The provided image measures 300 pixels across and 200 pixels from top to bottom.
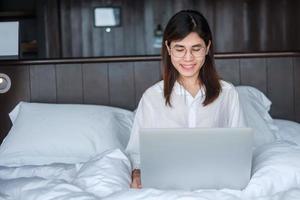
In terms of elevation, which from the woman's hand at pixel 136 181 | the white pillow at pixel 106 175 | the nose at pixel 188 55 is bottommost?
the woman's hand at pixel 136 181

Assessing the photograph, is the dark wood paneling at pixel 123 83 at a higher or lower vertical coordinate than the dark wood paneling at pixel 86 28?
lower

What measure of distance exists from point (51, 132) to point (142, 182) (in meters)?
0.81

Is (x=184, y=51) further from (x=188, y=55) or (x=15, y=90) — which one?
(x=15, y=90)

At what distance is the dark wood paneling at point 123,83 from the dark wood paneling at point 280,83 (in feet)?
2.20

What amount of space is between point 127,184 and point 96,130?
64 centimetres

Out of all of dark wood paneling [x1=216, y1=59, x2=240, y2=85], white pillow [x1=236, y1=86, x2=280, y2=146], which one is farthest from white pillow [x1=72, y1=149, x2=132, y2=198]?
dark wood paneling [x1=216, y1=59, x2=240, y2=85]

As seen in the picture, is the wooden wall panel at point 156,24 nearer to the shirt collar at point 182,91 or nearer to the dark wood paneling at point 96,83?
the dark wood paneling at point 96,83

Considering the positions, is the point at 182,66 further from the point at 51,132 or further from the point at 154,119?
Answer: the point at 51,132

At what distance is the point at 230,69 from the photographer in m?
2.59

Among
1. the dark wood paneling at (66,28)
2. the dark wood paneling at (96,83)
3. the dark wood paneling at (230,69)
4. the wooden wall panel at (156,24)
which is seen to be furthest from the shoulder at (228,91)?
the dark wood paneling at (66,28)

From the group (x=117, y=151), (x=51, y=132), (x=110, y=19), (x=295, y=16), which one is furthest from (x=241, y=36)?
(x=117, y=151)

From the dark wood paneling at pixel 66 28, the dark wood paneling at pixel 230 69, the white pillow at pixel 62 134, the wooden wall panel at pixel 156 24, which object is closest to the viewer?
the white pillow at pixel 62 134

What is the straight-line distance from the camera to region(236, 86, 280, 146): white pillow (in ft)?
7.41

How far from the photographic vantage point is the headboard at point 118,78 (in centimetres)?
259
